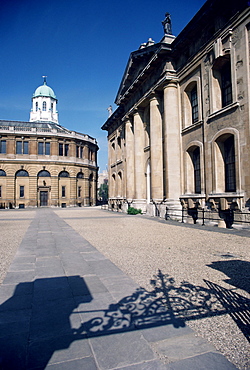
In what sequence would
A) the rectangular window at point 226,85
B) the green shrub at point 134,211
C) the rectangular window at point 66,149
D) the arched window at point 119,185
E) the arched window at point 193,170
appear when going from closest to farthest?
the rectangular window at point 226,85 → the arched window at point 193,170 → the green shrub at point 134,211 → the arched window at point 119,185 → the rectangular window at point 66,149

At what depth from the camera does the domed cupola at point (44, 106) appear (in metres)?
78.6

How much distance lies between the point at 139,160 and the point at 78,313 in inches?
942

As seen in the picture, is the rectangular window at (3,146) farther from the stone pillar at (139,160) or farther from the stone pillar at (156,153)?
the stone pillar at (156,153)

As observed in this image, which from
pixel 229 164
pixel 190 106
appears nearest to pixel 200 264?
pixel 229 164

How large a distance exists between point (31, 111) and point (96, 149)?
29.4 metres

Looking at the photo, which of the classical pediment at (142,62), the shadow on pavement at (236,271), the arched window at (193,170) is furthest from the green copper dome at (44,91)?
the shadow on pavement at (236,271)

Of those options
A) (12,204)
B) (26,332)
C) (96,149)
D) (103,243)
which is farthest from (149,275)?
(96,149)

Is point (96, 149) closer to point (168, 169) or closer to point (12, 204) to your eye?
point (12, 204)

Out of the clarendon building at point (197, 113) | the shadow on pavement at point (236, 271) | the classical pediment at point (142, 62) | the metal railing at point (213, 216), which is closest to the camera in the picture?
the shadow on pavement at point (236, 271)

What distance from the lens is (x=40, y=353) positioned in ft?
9.39

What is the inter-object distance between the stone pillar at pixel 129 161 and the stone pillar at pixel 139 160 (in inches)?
103

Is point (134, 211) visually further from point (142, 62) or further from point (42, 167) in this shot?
point (42, 167)

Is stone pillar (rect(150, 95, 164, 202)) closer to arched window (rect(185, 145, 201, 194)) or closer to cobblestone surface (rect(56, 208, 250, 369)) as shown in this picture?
arched window (rect(185, 145, 201, 194))

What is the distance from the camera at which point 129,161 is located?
100ft
